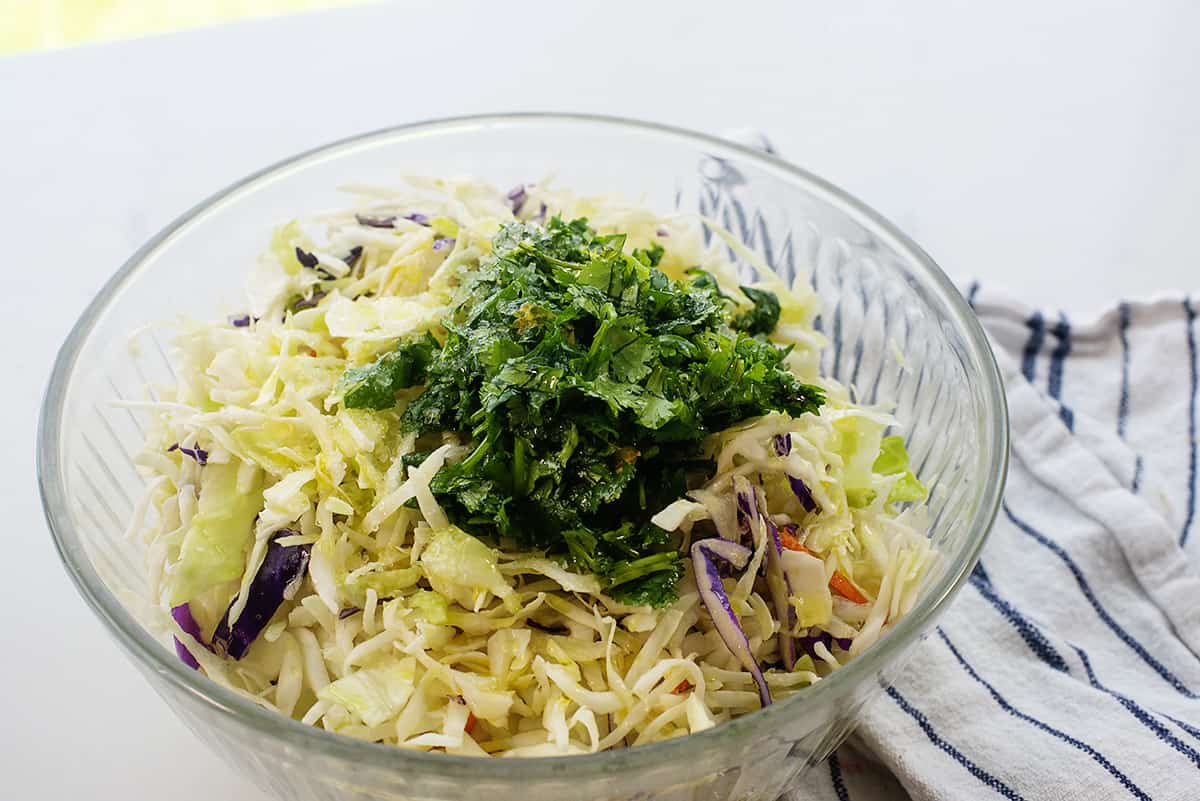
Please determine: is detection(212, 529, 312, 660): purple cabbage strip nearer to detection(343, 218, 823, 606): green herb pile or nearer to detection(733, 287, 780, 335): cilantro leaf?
detection(343, 218, 823, 606): green herb pile

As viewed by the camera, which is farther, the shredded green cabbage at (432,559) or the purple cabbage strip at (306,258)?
the purple cabbage strip at (306,258)

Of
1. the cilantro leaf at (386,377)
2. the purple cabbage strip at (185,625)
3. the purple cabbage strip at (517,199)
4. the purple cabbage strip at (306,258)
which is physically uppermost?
the purple cabbage strip at (517,199)

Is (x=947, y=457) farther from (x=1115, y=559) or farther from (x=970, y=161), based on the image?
(x=970, y=161)

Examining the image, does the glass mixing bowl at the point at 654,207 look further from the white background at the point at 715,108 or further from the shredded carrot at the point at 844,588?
the white background at the point at 715,108

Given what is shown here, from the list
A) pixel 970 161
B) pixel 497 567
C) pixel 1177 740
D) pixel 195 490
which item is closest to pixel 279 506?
pixel 195 490

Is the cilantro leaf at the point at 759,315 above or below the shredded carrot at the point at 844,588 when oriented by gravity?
above

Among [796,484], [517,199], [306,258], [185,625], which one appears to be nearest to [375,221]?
[306,258]

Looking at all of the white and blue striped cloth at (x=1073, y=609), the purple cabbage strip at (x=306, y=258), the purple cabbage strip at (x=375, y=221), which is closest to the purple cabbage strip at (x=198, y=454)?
the purple cabbage strip at (x=306, y=258)
